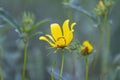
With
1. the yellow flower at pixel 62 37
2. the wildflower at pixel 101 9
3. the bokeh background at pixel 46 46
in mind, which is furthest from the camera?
the bokeh background at pixel 46 46

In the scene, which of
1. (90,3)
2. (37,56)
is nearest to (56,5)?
(90,3)

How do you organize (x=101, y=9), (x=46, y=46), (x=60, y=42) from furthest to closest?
(x=46, y=46)
(x=101, y=9)
(x=60, y=42)

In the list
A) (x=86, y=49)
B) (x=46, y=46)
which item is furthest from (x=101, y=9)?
(x=46, y=46)

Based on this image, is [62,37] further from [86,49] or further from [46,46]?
[46,46]

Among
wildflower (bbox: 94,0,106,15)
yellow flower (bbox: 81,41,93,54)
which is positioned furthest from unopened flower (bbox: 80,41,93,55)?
wildflower (bbox: 94,0,106,15)

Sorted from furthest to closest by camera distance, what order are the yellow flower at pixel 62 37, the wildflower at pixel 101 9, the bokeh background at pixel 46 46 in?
1. the bokeh background at pixel 46 46
2. the wildflower at pixel 101 9
3. the yellow flower at pixel 62 37

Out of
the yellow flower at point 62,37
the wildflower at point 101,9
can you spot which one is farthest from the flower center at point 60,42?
the wildflower at point 101,9

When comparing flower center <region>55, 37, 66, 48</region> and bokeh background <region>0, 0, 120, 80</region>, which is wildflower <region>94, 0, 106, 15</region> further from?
flower center <region>55, 37, 66, 48</region>

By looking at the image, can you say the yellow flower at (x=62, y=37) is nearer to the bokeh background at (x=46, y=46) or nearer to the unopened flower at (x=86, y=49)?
the unopened flower at (x=86, y=49)
